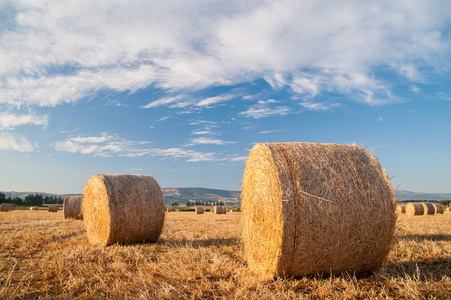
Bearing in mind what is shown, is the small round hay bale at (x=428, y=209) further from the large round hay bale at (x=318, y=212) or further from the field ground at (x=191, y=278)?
the large round hay bale at (x=318, y=212)

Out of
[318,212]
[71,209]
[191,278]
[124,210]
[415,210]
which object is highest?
[318,212]

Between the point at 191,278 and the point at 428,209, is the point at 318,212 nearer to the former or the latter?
the point at 191,278

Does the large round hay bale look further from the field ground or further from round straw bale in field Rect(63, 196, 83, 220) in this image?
round straw bale in field Rect(63, 196, 83, 220)

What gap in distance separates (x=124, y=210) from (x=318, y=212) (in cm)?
588

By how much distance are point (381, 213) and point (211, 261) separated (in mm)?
3284

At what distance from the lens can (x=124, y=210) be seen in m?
8.77

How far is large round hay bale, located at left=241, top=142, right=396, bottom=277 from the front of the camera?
4922 millimetres

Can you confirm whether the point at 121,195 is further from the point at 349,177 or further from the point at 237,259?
the point at 349,177

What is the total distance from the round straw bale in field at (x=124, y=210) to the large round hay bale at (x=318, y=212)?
14.5 feet

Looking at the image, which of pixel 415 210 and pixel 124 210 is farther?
pixel 415 210

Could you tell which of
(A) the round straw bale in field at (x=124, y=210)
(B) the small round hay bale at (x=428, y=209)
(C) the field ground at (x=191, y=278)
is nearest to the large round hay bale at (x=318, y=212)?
(C) the field ground at (x=191, y=278)

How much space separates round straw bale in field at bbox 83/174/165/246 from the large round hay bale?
14.5 ft

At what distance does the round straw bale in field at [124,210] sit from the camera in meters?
8.67

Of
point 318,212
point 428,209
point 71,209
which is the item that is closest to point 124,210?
point 318,212
